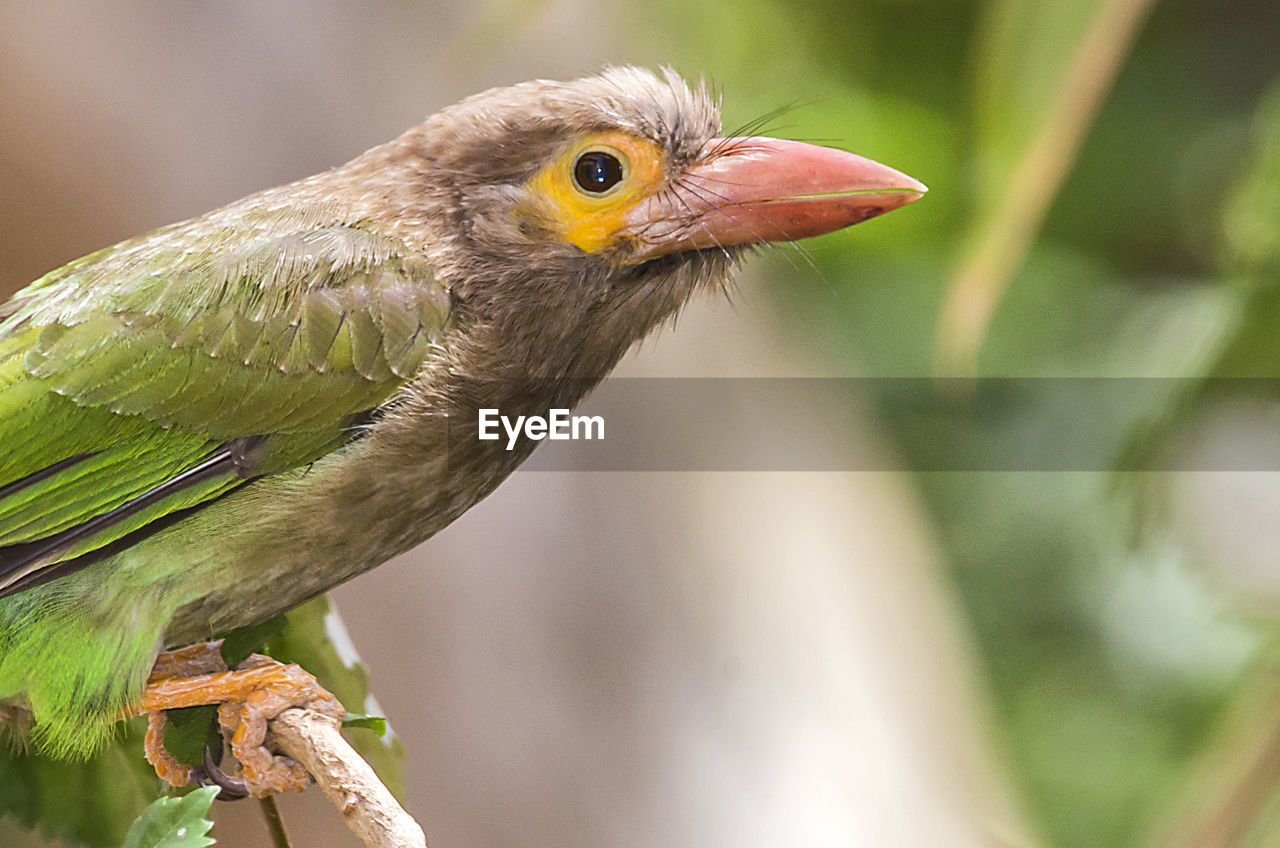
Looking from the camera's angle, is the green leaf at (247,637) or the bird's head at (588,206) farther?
the green leaf at (247,637)

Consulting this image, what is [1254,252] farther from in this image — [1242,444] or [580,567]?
[580,567]

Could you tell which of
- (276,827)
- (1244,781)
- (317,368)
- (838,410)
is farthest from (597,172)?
(838,410)

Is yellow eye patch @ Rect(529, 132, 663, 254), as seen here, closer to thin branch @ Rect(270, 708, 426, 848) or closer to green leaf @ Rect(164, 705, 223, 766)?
thin branch @ Rect(270, 708, 426, 848)

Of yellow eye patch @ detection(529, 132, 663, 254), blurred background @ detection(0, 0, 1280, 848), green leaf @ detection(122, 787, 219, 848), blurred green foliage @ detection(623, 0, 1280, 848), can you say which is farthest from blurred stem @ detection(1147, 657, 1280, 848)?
green leaf @ detection(122, 787, 219, 848)

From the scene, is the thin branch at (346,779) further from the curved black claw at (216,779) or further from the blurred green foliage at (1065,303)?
the blurred green foliage at (1065,303)

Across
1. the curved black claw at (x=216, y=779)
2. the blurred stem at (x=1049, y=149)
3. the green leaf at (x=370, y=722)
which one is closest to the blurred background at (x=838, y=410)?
the blurred stem at (x=1049, y=149)

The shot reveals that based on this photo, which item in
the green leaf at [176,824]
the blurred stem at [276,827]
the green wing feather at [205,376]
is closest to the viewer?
the green leaf at [176,824]

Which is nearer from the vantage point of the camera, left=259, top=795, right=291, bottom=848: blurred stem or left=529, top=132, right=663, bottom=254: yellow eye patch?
left=259, top=795, right=291, bottom=848: blurred stem
